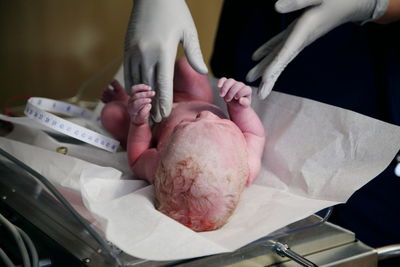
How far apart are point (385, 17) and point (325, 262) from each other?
22.5 inches

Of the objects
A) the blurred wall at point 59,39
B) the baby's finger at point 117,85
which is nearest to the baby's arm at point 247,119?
the baby's finger at point 117,85

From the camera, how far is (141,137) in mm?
1146

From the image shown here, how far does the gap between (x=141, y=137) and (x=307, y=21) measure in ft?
1.25

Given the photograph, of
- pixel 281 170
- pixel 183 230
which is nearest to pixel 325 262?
pixel 183 230

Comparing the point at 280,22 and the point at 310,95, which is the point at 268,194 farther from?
the point at 280,22

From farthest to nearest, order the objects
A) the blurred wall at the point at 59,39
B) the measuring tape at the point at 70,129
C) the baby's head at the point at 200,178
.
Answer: the blurred wall at the point at 59,39, the measuring tape at the point at 70,129, the baby's head at the point at 200,178

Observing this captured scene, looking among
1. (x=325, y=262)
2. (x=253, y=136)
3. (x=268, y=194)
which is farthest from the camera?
(x=253, y=136)

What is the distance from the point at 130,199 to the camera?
3.10 feet

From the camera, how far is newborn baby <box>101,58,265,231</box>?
926 millimetres

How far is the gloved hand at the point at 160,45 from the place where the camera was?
1.11 meters

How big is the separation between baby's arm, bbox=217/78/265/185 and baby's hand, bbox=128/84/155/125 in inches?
5.3

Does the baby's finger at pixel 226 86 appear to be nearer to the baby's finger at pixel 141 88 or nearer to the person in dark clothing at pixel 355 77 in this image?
the baby's finger at pixel 141 88

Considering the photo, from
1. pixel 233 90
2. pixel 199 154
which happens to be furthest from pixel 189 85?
pixel 199 154

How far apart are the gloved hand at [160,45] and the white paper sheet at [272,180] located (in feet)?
0.58
